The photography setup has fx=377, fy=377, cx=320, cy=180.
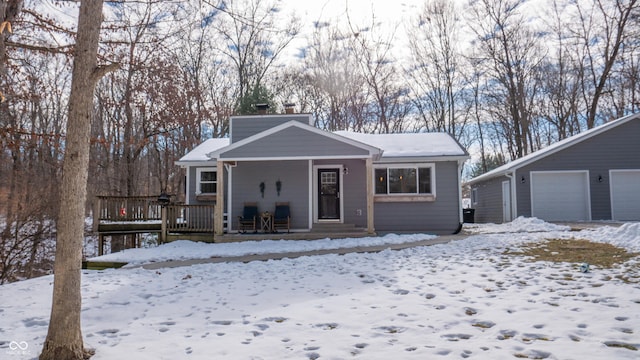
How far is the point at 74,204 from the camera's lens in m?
3.18

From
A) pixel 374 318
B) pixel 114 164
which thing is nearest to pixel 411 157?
pixel 374 318

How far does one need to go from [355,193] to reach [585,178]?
943cm

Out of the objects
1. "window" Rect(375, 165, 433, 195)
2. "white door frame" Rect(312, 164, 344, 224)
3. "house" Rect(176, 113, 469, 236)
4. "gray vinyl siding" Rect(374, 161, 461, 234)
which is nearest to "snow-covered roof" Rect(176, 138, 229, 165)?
"house" Rect(176, 113, 469, 236)

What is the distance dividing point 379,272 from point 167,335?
3.67 m

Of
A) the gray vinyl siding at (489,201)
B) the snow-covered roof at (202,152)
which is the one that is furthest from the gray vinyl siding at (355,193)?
the gray vinyl siding at (489,201)

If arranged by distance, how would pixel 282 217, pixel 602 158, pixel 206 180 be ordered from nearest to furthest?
pixel 282 217, pixel 206 180, pixel 602 158

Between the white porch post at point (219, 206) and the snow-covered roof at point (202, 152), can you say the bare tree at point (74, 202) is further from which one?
the snow-covered roof at point (202, 152)

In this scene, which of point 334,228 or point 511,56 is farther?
point 511,56

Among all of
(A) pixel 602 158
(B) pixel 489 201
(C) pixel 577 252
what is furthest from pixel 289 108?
(A) pixel 602 158

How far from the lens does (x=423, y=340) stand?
3354 millimetres

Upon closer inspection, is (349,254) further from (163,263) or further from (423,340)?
(423,340)

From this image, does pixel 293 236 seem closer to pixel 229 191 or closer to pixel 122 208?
pixel 229 191

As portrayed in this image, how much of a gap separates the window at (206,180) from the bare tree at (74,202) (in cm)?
990

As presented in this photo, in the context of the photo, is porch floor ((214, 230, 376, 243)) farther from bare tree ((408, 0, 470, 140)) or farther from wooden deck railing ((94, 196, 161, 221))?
bare tree ((408, 0, 470, 140))
